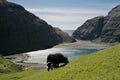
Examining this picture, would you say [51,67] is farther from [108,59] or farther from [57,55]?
[108,59]

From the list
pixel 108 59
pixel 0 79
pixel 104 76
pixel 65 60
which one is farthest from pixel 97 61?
pixel 0 79

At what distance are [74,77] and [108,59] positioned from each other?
5.25 m

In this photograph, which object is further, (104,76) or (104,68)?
(104,68)

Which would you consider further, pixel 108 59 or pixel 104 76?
pixel 108 59

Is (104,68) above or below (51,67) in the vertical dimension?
above

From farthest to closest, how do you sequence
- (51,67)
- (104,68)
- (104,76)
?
1. (51,67)
2. (104,68)
3. (104,76)

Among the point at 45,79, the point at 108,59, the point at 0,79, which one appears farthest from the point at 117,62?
the point at 0,79

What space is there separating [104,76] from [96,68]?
10.4ft

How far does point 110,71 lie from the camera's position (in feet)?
85.7

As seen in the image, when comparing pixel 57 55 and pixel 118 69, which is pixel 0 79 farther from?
pixel 118 69

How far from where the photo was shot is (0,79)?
7788cm

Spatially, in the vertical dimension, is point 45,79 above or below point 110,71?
below

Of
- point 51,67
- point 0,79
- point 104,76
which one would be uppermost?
point 104,76

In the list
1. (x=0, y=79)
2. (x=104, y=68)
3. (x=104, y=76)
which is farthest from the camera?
(x=0, y=79)
